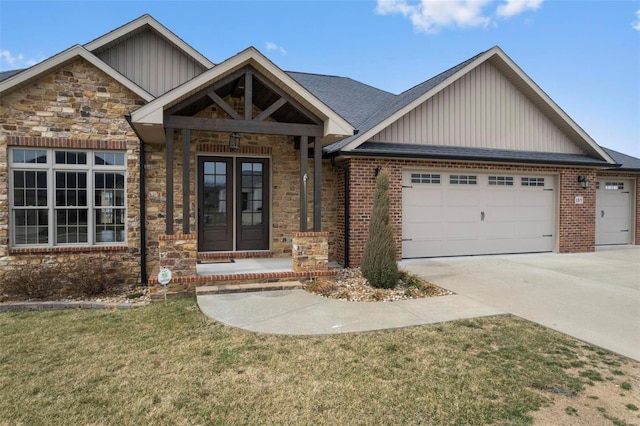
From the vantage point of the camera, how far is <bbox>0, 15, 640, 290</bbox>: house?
7.17 metres

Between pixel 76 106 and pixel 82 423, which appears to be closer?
pixel 82 423

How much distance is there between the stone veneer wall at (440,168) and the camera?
348 inches

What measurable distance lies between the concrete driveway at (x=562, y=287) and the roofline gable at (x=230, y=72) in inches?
143

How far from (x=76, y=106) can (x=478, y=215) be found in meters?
9.86

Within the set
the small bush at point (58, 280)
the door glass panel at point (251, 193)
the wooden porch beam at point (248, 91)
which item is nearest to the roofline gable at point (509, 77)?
the door glass panel at point (251, 193)

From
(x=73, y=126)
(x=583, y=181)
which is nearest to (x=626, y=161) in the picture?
(x=583, y=181)

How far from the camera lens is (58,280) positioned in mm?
7184

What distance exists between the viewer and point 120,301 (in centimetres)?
→ 680

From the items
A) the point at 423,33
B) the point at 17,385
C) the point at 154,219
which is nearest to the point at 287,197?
the point at 154,219

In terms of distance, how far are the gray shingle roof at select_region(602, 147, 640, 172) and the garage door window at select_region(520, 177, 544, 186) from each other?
3049 millimetres

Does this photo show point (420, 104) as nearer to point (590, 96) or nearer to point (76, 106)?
point (590, 96)

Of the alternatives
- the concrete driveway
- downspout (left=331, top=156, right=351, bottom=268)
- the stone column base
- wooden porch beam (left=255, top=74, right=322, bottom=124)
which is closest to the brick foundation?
the stone column base

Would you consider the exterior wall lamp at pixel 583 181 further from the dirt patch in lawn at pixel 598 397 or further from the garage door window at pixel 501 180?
the dirt patch in lawn at pixel 598 397

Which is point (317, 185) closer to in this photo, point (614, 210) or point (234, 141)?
point (234, 141)
